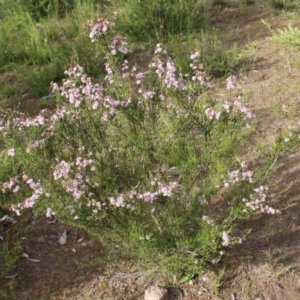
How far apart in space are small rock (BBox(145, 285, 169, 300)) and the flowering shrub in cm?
19

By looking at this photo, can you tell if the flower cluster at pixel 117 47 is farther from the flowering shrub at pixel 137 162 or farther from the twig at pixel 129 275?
the twig at pixel 129 275

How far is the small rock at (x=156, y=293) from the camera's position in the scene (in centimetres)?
287

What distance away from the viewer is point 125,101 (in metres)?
2.58

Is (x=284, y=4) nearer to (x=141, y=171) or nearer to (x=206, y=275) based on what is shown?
(x=141, y=171)

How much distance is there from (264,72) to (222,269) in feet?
9.25

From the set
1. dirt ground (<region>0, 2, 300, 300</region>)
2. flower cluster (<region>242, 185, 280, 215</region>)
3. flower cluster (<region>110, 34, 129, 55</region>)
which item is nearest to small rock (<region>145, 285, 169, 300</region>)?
dirt ground (<region>0, 2, 300, 300</region>)

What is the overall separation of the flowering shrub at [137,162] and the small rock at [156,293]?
7.4 inches

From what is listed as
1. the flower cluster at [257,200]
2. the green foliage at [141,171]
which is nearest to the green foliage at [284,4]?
the green foliage at [141,171]

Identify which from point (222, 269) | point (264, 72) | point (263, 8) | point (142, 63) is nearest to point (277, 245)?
point (222, 269)

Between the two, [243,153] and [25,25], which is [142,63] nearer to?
[25,25]

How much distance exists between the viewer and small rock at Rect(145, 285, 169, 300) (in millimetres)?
2873

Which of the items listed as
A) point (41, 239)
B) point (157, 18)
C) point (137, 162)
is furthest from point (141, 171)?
point (157, 18)

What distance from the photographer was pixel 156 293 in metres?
2.89

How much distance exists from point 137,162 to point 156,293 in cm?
91
